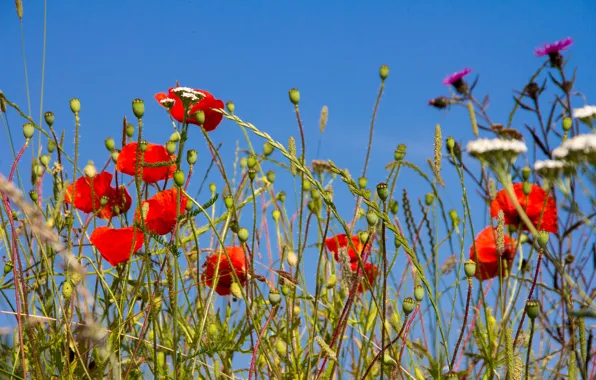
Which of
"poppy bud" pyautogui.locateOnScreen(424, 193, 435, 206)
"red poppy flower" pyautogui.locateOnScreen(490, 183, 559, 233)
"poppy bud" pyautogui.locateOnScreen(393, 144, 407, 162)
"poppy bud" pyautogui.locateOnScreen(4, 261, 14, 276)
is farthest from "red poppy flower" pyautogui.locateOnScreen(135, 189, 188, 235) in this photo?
"red poppy flower" pyautogui.locateOnScreen(490, 183, 559, 233)

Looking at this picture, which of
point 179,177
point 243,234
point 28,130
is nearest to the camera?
point 179,177

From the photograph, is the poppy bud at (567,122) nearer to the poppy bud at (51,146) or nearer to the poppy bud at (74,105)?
the poppy bud at (74,105)

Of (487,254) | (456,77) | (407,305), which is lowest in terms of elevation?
(407,305)

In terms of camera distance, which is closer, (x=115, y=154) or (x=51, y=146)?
(x=115, y=154)

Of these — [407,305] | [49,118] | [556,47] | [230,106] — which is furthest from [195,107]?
[556,47]

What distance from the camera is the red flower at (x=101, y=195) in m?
1.43

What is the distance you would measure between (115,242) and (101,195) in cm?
21

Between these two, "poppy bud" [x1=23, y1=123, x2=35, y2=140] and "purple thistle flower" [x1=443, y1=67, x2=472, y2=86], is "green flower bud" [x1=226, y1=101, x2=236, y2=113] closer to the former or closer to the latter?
"poppy bud" [x1=23, y1=123, x2=35, y2=140]

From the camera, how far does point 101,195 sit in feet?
4.73

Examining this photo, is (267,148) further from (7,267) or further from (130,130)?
(7,267)

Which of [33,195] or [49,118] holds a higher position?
[49,118]

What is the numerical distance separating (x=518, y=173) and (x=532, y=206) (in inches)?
6.9

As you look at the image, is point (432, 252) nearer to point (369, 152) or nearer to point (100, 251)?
point (369, 152)

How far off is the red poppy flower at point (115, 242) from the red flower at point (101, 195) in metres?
0.16
